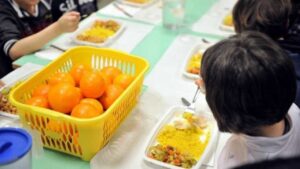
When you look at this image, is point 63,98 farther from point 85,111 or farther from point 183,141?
point 183,141

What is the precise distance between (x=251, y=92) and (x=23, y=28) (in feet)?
3.86

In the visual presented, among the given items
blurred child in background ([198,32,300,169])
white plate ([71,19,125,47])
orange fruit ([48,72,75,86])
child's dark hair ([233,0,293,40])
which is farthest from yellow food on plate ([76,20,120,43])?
blurred child in background ([198,32,300,169])

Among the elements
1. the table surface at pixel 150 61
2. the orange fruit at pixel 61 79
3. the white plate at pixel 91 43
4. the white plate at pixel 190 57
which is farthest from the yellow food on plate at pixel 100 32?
the orange fruit at pixel 61 79

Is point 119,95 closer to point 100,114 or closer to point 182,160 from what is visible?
point 100,114

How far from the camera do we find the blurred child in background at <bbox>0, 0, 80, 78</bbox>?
1.33 metres

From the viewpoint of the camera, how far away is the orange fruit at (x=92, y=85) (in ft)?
2.89

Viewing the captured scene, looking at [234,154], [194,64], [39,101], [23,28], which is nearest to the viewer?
[234,154]

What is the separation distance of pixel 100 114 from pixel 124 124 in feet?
0.51

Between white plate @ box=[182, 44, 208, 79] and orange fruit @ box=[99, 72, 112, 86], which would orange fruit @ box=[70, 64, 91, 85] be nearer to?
orange fruit @ box=[99, 72, 112, 86]

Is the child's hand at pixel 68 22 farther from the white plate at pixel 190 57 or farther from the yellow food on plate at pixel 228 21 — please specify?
the yellow food on plate at pixel 228 21

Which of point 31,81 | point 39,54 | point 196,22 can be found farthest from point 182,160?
point 196,22

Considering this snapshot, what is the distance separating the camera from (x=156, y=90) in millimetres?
1123

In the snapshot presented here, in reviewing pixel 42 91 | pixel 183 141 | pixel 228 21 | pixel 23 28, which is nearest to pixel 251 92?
pixel 183 141

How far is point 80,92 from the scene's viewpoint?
896 millimetres
